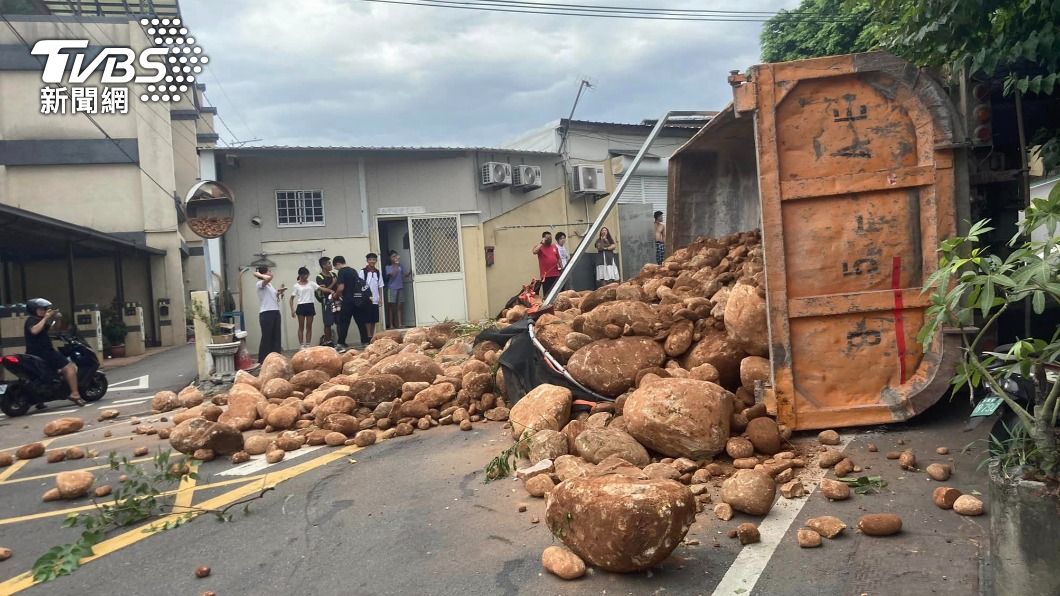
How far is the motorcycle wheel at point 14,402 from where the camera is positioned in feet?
32.8

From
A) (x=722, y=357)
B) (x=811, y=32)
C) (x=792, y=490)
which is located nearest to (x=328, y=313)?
(x=722, y=357)

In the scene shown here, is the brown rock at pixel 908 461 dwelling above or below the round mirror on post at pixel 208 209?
below

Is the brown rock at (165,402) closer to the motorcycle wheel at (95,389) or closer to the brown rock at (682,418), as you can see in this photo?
the motorcycle wheel at (95,389)

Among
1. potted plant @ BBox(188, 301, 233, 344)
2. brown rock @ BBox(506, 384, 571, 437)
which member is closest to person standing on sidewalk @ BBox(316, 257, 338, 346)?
potted plant @ BBox(188, 301, 233, 344)

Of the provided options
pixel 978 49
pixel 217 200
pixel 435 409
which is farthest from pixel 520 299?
pixel 978 49

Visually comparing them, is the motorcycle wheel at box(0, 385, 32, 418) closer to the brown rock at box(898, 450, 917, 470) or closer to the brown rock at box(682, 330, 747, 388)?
the brown rock at box(682, 330, 747, 388)

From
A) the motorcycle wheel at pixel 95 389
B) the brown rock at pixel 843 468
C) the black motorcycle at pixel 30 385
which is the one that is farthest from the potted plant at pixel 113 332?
the brown rock at pixel 843 468

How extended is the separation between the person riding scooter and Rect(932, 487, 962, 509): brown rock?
1024cm

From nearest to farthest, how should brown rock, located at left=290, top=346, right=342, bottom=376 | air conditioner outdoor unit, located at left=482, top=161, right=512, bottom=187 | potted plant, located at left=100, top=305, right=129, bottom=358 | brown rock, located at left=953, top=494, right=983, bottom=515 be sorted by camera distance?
brown rock, located at left=953, top=494, right=983, bottom=515, brown rock, located at left=290, top=346, right=342, bottom=376, air conditioner outdoor unit, located at left=482, top=161, right=512, bottom=187, potted plant, located at left=100, top=305, right=129, bottom=358

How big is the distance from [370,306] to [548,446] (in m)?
9.06

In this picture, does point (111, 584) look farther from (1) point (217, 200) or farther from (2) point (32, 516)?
(1) point (217, 200)

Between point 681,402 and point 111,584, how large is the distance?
3.33 metres

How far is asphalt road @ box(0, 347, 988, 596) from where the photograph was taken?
359cm

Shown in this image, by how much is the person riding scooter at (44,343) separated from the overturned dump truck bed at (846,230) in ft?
30.1
